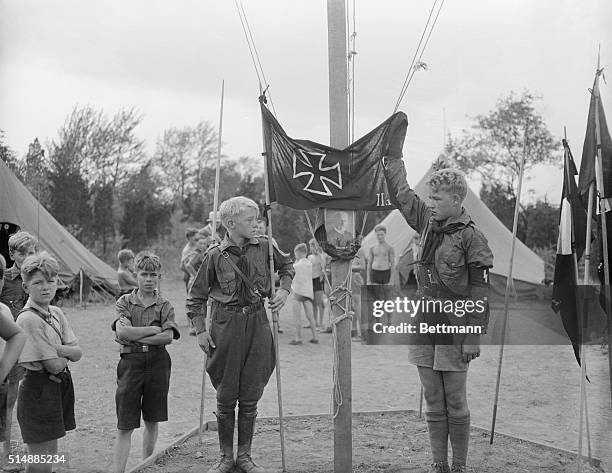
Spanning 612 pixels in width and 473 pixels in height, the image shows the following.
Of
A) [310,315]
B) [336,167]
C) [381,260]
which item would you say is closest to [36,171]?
[310,315]

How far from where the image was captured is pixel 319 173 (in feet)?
11.8

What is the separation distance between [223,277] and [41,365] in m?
0.94

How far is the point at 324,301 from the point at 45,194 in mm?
8153

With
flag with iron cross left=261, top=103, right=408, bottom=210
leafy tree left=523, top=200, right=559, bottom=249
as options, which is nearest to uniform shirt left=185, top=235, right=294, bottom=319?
flag with iron cross left=261, top=103, right=408, bottom=210

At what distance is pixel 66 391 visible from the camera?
3.22 meters

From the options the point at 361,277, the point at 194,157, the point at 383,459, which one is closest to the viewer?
the point at 383,459

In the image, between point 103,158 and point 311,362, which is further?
point 103,158

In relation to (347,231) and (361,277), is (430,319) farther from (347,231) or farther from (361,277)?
(361,277)

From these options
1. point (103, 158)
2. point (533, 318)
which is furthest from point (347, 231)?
point (103, 158)

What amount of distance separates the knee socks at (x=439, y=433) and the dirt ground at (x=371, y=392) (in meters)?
0.44

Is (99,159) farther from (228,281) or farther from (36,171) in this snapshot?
(228,281)

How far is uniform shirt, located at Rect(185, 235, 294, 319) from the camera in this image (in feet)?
11.3

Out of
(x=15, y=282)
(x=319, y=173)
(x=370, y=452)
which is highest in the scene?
(x=319, y=173)

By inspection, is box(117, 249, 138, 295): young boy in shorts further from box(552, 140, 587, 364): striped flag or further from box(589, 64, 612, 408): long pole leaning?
box(589, 64, 612, 408): long pole leaning
